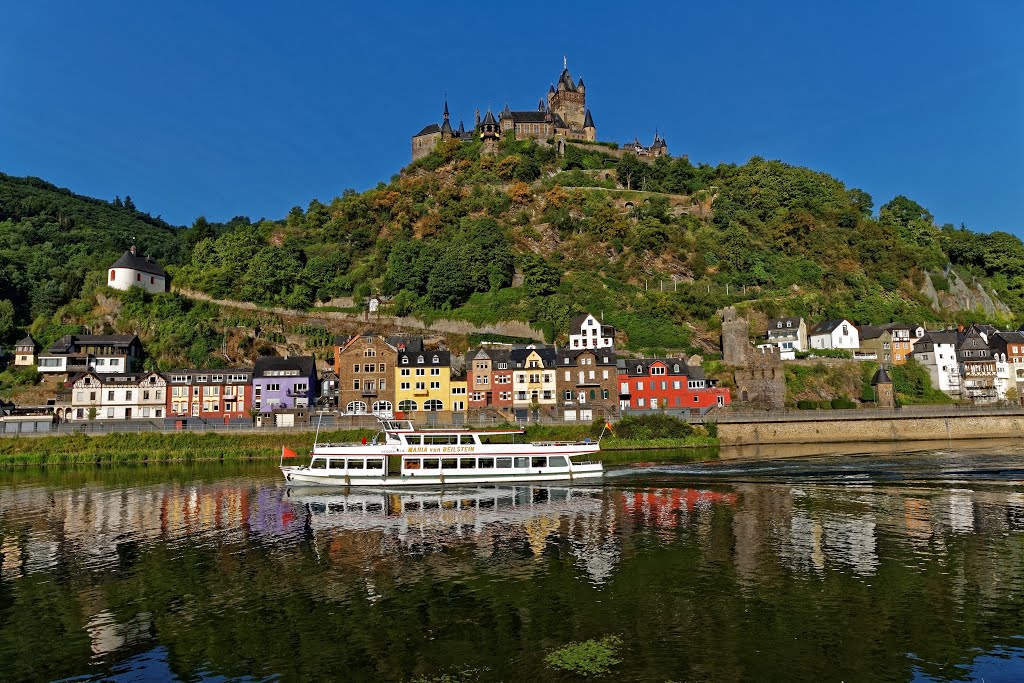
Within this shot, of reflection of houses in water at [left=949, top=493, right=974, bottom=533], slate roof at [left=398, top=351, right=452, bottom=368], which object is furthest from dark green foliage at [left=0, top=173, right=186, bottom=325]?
reflection of houses in water at [left=949, top=493, right=974, bottom=533]

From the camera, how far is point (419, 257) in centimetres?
10075

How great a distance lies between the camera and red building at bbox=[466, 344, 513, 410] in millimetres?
78750

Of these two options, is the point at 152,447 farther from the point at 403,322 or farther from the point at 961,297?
the point at 961,297

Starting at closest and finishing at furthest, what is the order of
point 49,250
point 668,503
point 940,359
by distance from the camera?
point 668,503 → point 940,359 → point 49,250

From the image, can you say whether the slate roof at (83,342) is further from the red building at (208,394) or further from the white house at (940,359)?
the white house at (940,359)

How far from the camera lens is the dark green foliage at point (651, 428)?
66.5 m

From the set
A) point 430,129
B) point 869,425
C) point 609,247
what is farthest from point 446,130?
point 869,425

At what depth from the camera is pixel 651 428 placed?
6706 cm

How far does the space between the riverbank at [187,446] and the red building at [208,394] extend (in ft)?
40.4

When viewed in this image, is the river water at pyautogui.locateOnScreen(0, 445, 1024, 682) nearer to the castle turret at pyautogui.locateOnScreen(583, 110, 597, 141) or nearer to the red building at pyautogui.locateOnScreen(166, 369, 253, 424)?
the red building at pyautogui.locateOnScreen(166, 369, 253, 424)

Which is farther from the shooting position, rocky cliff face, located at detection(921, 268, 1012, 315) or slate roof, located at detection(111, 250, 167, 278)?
rocky cliff face, located at detection(921, 268, 1012, 315)

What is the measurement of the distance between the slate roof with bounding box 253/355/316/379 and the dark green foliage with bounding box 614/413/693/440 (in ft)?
117

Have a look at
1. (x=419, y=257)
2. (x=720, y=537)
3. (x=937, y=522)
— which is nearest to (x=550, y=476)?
(x=720, y=537)

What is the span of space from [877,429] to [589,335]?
32361mm
